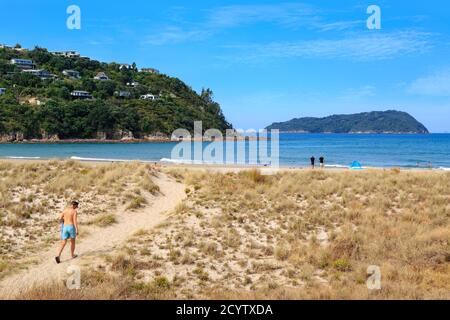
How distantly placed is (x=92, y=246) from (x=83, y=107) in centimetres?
12700

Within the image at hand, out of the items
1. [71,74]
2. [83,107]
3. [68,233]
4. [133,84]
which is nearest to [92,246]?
[68,233]

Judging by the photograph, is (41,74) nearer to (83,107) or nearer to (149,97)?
(149,97)

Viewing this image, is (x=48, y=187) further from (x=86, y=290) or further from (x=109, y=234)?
(x=86, y=290)

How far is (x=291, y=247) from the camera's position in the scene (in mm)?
12969

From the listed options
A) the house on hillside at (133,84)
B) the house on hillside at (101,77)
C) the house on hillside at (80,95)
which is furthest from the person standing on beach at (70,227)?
the house on hillside at (101,77)

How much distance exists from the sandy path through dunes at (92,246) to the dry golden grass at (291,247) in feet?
2.71

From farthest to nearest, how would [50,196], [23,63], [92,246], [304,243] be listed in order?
[23,63], [50,196], [304,243], [92,246]

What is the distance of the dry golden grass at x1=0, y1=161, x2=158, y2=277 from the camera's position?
1381 cm

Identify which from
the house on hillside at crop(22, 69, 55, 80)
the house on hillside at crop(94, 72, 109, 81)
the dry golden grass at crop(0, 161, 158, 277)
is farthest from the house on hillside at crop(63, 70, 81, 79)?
the dry golden grass at crop(0, 161, 158, 277)

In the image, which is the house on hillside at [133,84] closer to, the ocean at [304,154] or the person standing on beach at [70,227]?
the ocean at [304,154]

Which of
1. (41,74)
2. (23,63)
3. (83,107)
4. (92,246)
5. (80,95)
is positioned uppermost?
(23,63)

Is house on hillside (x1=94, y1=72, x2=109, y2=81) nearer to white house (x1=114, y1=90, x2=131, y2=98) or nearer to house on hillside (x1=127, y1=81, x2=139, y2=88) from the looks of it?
house on hillside (x1=127, y1=81, x2=139, y2=88)
